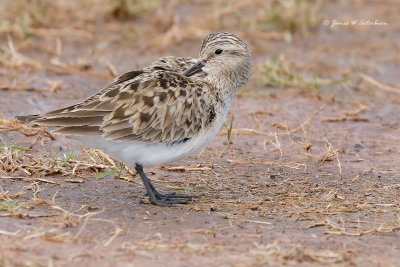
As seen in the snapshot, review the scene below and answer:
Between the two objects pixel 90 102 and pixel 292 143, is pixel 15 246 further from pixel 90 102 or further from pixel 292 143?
pixel 292 143

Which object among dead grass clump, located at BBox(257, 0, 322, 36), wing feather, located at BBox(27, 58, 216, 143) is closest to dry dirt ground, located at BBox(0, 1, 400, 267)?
dead grass clump, located at BBox(257, 0, 322, 36)

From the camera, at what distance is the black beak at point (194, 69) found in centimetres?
669

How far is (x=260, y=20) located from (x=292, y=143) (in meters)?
5.56

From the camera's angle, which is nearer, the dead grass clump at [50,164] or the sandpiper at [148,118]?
the sandpiper at [148,118]

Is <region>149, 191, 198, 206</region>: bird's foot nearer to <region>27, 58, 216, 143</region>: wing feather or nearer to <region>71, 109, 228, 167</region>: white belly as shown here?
<region>71, 109, 228, 167</region>: white belly

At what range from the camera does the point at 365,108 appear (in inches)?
388

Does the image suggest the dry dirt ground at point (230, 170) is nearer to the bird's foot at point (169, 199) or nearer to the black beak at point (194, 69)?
the bird's foot at point (169, 199)

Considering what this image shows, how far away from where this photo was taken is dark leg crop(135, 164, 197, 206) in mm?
6312

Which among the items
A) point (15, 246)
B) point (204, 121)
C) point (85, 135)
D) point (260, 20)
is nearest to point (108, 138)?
point (85, 135)

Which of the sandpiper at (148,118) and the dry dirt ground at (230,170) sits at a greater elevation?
the sandpiper at (148,118)

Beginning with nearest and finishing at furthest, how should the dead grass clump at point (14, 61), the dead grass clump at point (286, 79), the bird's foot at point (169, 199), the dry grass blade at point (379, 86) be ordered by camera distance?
the bird's foot at point (169, 199) → the dead grass clump at point (14, 61) → the dead grass clump at point (286, 79) → the dry grass blade at point (379, 86)

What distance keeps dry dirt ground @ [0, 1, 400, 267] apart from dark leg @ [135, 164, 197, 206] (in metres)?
0.10

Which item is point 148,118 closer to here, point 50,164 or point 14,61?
point 50,164
